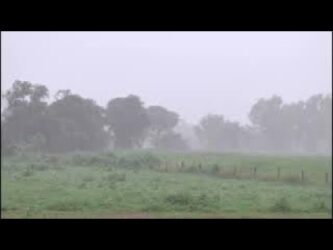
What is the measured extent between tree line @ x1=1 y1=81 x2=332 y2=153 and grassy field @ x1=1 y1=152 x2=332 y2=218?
8.96 ft

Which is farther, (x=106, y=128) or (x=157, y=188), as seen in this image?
(x=106, y=128)

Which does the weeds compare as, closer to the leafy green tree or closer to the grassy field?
the grassy field

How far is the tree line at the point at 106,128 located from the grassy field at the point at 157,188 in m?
2.73

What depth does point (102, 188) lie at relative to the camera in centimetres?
1441

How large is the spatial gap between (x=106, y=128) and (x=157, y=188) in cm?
1440

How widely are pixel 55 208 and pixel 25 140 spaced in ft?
48.7

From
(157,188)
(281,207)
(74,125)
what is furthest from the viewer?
(74,125)

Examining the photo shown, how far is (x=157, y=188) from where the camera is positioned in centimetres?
1486

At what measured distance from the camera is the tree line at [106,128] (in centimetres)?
2582

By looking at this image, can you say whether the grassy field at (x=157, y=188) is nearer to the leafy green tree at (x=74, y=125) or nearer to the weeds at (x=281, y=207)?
the weeds at (x=281, y=207)

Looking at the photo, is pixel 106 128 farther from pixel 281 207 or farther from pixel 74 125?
pixel 281 207

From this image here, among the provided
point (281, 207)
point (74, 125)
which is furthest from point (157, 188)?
point (74, 125)
